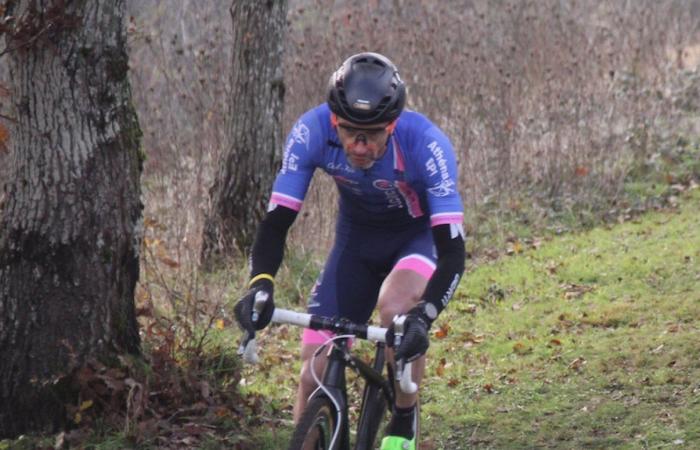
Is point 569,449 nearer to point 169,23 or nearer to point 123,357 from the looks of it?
point 123,357

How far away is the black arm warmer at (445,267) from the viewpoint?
13.8ft

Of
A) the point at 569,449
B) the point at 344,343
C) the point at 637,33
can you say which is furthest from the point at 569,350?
the point at 637,33

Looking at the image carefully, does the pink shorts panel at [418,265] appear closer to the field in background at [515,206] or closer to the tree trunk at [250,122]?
the field in background at [515,206]

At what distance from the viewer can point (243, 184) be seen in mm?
9984

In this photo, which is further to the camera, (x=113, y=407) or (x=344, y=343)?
(x=113, y=407)

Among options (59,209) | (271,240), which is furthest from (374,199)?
(59,209)

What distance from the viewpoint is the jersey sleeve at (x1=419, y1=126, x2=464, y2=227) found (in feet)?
14.5

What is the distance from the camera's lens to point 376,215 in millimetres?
4918

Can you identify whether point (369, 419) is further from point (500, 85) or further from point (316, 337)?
point (500, 85)

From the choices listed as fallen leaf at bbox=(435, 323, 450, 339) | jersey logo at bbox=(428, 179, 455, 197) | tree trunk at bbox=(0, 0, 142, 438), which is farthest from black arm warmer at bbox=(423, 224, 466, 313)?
fallen leaf at bbox=(435, 323, 450, 339)

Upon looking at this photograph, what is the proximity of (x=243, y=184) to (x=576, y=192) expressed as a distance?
4177mm

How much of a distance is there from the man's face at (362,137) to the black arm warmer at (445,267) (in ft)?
1.30

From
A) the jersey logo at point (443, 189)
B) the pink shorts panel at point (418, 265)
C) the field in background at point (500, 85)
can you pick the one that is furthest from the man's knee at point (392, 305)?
the field in background at point (500, 85)

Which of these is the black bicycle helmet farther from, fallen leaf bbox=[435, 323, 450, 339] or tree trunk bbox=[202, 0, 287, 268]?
tree trunk bbox=[202, 0, 287, 268]
